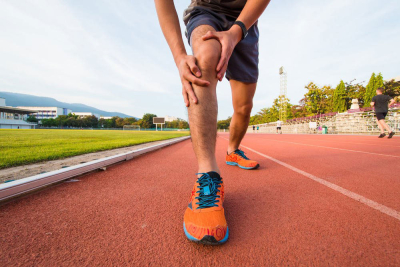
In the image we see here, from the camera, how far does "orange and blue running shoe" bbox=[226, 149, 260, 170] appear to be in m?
2.25

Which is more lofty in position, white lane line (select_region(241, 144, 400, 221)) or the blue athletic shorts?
the blue athletic shorts

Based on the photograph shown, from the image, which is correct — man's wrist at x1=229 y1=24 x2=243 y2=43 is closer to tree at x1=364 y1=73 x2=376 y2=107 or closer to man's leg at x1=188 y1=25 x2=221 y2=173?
man's leg at x1=188 y1=25 x2=221 y2=173

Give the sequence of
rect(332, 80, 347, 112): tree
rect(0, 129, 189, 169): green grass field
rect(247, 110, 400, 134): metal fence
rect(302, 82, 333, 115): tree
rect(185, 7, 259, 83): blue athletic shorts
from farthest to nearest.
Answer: rect(302, 82, 333, 115): tree
rect(332, 80, 347, 112): tree
rect(247, 110, 400, 134): metal fence
rect(0, 129, 189, 169): green grass field
rect(185, 7, 259, 83): blue athletic shorts

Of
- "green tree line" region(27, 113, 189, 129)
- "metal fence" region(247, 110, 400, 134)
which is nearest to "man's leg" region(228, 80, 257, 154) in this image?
"metal fence" region(247, 110, 400, 134)

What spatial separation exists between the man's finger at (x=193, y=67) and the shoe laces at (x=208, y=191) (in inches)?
25.6

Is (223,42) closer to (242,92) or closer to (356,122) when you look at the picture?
(242,92)

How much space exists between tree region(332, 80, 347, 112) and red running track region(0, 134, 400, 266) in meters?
32.6

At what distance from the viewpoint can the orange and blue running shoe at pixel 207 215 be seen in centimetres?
86

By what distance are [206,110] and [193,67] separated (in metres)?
0.28

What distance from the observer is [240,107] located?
2.32 meters

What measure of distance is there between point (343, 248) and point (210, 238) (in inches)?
23.0

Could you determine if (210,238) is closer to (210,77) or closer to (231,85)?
(210,77)

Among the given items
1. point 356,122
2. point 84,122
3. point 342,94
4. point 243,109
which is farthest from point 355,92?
point 84,122

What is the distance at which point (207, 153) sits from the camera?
1246 mm
